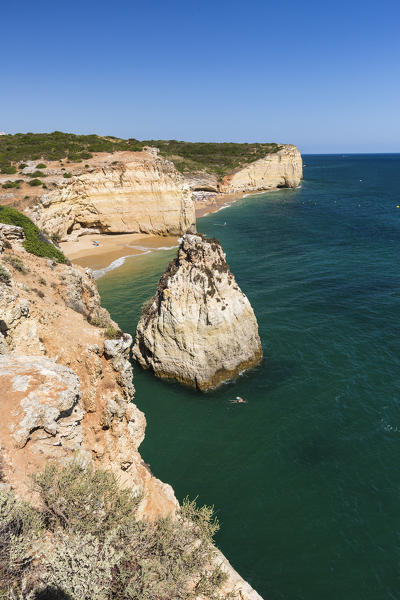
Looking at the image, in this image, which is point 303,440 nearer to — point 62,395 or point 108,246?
point 62,395

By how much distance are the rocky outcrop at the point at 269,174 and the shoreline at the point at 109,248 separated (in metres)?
55.0

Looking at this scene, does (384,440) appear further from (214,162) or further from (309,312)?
(214,162)

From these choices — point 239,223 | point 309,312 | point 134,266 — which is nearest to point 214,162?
point 239,223

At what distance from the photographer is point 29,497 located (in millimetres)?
7055

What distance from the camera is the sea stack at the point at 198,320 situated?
21172mm

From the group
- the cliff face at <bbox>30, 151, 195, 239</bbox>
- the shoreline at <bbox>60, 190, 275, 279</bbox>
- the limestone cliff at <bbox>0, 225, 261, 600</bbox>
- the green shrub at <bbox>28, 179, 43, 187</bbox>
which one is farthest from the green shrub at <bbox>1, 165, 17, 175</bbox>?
→ the limestone cliff at <bbox>0, 225, 261, 600</bbox>

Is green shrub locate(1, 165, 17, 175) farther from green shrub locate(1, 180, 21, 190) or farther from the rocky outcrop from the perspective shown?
the rocky outcrop

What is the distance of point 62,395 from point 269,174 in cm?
11646

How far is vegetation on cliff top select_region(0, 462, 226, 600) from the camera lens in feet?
18.9

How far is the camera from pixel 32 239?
67.6 feet

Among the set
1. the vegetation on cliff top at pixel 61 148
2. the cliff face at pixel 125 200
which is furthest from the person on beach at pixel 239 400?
the vegetation on cliff top at pixel 61 148

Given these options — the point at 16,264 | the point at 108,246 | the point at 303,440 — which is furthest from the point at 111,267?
the point at 303,440

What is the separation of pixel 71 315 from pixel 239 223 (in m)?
59.8

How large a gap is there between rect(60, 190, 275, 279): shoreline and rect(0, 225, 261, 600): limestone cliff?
30.5m
